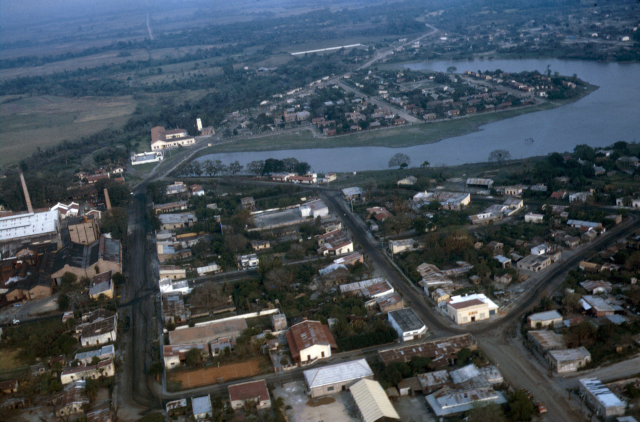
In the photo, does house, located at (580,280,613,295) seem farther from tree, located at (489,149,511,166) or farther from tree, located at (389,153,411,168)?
tree, located at (389,153,411,168)

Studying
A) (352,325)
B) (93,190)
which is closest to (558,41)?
(93,190)

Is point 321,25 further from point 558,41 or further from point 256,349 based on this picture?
point 256,349

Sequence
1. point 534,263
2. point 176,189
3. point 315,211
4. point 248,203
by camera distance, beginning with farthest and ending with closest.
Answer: point 176,189, point 248,203, point 315,211, point 534,263

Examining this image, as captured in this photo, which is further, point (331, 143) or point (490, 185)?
point (331, 143)

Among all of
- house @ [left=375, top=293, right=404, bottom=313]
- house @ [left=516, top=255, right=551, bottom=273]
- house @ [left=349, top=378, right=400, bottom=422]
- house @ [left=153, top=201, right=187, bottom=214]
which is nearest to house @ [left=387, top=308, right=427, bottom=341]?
house @ [left=375, top=293, right=404, bottom=313]

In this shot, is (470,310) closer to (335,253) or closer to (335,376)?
(335,376)

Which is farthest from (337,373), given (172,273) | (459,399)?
(172,273)
